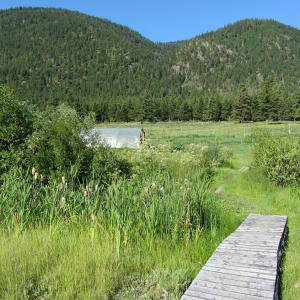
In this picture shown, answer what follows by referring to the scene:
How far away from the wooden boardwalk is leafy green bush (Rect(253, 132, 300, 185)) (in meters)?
4.60

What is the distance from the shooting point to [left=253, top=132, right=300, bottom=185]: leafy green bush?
10562 mm

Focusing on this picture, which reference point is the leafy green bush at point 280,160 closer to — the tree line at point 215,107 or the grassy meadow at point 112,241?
the grassy meadow at point 112,241

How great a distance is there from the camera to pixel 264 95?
2805 inches

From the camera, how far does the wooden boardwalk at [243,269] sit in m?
3.82

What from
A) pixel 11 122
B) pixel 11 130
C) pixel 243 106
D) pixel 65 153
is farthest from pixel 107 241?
pixel 243 106

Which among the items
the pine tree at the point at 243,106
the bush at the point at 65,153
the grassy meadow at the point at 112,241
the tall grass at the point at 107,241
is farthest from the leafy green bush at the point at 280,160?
the pine tree at the point at 243,106

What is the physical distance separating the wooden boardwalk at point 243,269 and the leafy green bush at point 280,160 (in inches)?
181

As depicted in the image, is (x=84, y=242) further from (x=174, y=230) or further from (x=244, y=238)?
(x=244, y=238)

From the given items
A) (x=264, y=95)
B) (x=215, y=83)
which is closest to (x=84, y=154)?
(x=264, y=95)

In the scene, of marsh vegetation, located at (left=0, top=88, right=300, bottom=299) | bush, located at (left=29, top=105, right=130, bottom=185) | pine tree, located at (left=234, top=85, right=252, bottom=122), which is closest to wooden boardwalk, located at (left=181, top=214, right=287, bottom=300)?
marsh vegetation, located at (left=0, top=88, right=300, bottom=299)

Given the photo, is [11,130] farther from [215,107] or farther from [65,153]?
[215,107]

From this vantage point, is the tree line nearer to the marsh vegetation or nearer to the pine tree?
the pine tree

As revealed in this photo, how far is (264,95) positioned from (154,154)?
63.0m

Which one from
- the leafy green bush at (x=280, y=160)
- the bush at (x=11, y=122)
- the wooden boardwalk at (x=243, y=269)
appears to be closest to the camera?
the wooden boardwalk at (x=243, y=269)
